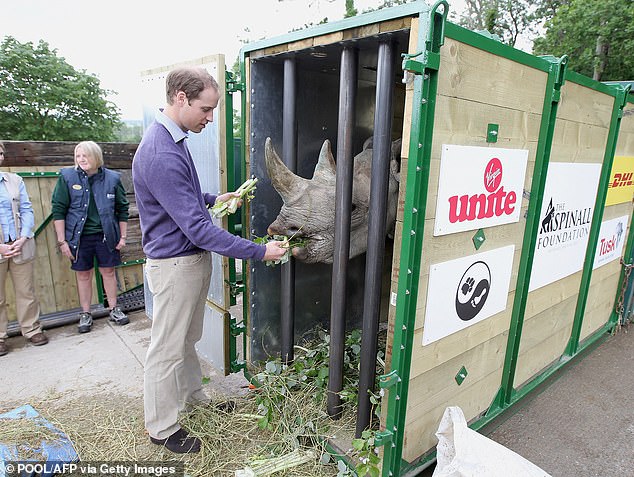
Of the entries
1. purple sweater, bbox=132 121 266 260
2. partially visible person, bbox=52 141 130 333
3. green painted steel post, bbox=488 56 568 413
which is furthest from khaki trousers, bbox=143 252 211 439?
partially visible person, bbox=52 141 130 333

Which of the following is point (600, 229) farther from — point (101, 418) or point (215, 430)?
point (101, 418)

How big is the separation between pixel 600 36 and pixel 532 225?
14.4 metres

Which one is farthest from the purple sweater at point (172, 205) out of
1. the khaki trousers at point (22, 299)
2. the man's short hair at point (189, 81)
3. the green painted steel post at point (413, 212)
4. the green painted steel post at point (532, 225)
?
the khaki trousers at point (22, 299)

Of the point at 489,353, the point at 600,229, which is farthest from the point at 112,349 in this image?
the point at 600,229

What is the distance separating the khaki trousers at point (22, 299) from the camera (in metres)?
Result: 4.06

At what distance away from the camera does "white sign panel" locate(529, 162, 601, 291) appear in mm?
2879

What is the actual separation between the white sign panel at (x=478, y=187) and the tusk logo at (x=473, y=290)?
0.26 m

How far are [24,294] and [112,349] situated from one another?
1.03 metres

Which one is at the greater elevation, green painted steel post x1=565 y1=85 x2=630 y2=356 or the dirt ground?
green painted steel post x1=565 y1=85 x2=630 y2=356

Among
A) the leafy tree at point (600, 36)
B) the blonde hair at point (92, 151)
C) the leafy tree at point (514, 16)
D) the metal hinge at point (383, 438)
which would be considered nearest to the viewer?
the metal hinge at point (383, 438)

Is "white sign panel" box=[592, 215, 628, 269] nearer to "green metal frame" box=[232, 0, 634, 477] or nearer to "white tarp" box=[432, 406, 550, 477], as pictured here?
"green metal frame" box=[232, 0, 634, 477]

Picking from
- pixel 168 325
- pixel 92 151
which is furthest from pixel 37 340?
pixel 168 325

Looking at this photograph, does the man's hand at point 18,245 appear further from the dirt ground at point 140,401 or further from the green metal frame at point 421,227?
the green metal frame at point 421,227

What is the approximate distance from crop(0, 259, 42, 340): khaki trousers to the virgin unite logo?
4120 millimetres
